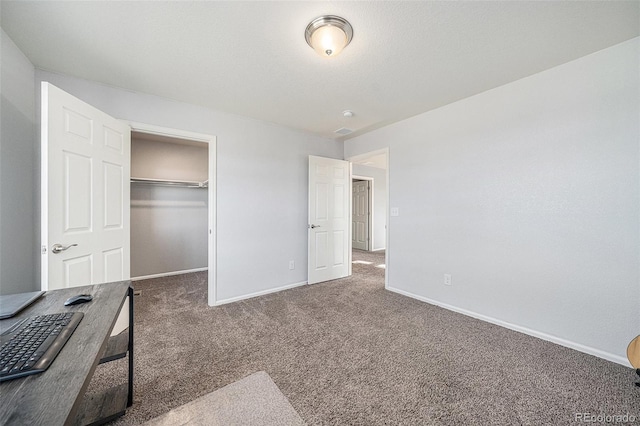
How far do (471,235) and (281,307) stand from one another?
2.26 m

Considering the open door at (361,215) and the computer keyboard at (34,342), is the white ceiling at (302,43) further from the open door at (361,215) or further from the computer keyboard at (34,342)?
the open door at (361,215)

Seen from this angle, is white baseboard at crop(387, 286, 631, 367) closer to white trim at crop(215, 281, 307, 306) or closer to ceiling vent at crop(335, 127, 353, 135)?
white trim at crop(215, 281, 307, 306)

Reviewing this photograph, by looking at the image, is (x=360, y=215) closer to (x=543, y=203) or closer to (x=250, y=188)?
(x=250, y=188)

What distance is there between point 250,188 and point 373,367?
2419 millimetres

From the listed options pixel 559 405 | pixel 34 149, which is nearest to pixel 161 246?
pixel 34 149

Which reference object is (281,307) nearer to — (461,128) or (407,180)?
(407,180)

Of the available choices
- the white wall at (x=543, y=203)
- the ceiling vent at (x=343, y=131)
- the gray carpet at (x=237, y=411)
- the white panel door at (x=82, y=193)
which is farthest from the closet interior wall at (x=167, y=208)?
the white wall at (x=543, y=203)

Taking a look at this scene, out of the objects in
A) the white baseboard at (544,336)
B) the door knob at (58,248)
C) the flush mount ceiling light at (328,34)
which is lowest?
the white baseboard at (544,336)

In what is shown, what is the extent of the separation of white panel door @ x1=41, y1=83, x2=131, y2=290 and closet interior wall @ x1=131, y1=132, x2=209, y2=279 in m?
1.87

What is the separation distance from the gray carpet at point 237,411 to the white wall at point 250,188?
5.76ft

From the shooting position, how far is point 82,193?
1.97m

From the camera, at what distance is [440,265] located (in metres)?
2.94

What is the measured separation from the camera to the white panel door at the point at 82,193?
5.59 ft

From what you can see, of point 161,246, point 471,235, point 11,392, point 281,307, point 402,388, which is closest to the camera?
point 11,392
